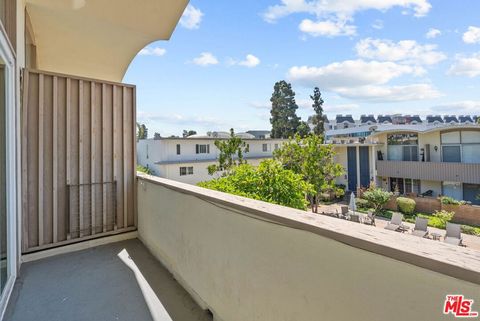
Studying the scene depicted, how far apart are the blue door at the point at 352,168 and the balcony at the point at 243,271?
1629 cm

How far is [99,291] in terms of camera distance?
2307 mm

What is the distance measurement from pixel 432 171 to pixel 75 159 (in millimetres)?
16294

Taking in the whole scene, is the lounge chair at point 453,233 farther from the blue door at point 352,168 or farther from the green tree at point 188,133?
the green tree at point 188,133

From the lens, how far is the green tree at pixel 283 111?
29234 mm

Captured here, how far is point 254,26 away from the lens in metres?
8.81

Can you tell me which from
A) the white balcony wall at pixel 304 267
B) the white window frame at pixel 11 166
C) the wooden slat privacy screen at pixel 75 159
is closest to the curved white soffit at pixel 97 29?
the wooden slat privacy screen at pixel 75 159

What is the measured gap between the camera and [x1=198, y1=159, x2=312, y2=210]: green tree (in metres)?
3.93

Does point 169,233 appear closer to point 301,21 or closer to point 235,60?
point 301,21

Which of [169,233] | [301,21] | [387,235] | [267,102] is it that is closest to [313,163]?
[301,21]

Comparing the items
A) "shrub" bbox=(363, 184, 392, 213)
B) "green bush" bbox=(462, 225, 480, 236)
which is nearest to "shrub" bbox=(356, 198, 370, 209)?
"shrub" bbox=(363, 184, 392, 213)

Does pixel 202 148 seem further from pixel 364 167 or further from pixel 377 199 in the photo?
pixel 377 199

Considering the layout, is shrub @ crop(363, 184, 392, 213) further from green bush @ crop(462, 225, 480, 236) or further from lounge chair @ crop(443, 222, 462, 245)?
lounge chair @ crop(443, 222, 462, 245)

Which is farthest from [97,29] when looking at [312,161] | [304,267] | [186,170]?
[186,170]

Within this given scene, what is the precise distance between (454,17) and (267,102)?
24.1 metres
